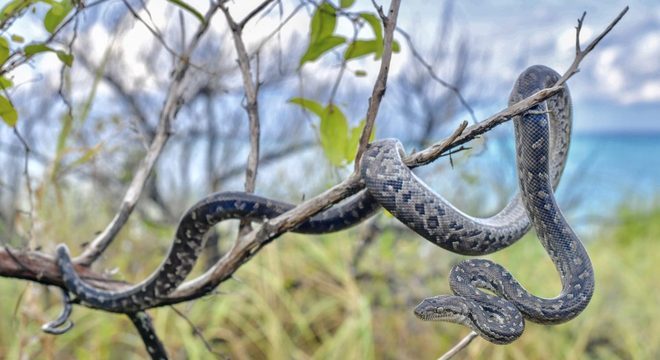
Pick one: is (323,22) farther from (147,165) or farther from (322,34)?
(147,165)

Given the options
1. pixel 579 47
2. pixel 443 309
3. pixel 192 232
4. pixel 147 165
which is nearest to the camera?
pixel 579 47

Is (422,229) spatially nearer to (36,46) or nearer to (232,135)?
(36,46)

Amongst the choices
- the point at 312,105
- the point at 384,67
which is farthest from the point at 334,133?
the point at 384,67

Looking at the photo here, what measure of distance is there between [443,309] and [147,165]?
0.82 meters

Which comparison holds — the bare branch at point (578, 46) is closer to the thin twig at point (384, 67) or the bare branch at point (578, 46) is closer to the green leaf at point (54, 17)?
the thin twig at point (384, 67)

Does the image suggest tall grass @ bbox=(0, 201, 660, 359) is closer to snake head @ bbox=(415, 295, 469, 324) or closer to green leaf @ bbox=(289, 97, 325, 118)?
green leaf @ bbox=(289, 97, 325, 118)

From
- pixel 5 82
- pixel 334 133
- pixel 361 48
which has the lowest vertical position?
pixel 334 133

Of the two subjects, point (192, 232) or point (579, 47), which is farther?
point (192, 232)

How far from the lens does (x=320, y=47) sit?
146 cm

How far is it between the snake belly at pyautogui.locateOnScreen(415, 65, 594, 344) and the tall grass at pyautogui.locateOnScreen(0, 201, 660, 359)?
93.6 inches

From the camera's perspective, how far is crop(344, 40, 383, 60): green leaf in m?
1.48

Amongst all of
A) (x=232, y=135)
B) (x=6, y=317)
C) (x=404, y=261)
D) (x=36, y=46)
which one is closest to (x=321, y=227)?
(x=36, y=46)

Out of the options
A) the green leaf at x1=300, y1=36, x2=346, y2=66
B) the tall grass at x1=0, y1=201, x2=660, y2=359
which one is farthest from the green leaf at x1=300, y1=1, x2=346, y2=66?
the tall grass at x1=0, y1=201, x2=660, y2=359

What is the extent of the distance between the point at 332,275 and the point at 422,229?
3.19 meters
